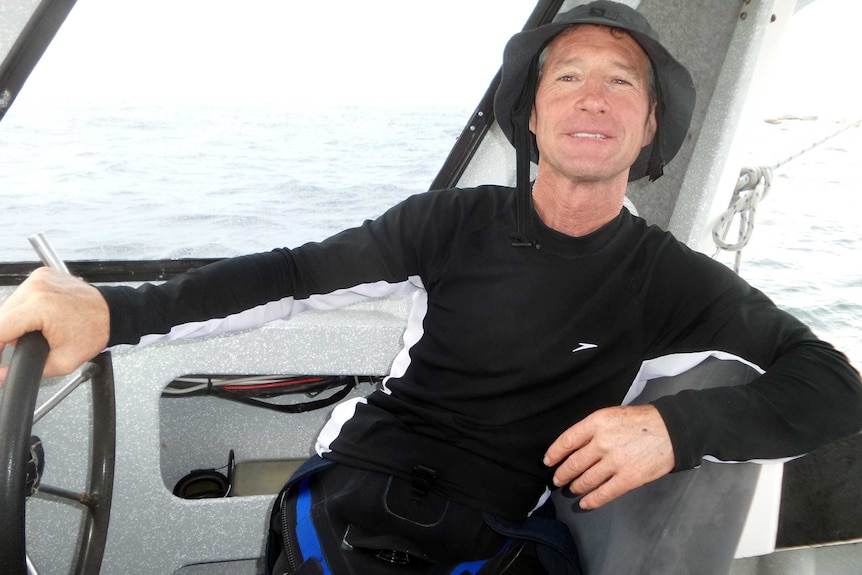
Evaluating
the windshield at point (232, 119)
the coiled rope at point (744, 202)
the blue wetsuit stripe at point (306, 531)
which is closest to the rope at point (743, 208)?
the coiled rope at point (744, 202)

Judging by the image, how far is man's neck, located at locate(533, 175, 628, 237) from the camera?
1.28 meters

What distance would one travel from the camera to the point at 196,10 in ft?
4.70

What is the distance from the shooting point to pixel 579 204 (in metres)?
1.29

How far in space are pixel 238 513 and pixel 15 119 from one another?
1.05 metres

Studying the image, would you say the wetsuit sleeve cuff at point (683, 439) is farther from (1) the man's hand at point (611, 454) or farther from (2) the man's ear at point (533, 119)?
(2) the man's ear at point (533, 119)

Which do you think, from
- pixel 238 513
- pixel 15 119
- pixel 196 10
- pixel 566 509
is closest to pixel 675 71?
pixel 566 509

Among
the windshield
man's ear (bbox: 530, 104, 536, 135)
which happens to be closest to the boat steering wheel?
the windshield

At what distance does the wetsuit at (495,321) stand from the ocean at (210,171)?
57 centimetres

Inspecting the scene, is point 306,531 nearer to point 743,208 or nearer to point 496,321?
point 496,321

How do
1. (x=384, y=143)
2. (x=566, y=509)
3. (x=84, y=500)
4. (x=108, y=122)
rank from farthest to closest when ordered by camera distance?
(x=384, y=143), (x=108, y=122), (x=566, y=509), (x=84, y=500)

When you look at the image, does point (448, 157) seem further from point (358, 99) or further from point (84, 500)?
point (84, 500)

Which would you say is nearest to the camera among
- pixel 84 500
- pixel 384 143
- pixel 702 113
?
pixel 84 500

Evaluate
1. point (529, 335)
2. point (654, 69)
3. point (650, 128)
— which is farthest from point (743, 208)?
point (529, 335)

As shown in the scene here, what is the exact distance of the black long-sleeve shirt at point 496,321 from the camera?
3.72 ft
